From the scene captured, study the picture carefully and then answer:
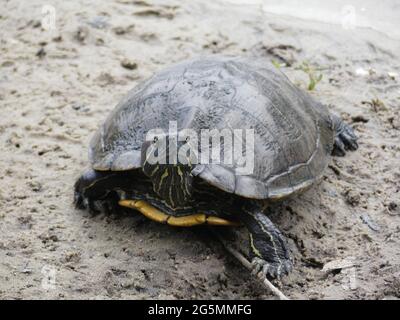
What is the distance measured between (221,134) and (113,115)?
3.26 feet

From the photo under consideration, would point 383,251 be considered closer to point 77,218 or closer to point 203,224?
point 203,224

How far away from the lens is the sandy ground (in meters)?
3.58

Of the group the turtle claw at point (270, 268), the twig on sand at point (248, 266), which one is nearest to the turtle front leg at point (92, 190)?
the twig on sand at point (248, 266)

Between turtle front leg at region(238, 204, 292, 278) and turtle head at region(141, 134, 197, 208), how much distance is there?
0.44 meters

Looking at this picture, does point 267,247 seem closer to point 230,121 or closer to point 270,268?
point 270,268

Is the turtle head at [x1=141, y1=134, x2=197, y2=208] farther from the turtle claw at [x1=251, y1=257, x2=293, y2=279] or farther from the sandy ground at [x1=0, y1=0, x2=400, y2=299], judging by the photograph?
the turtle claw at [x1=251, y1=257, x2=293, y2=279]

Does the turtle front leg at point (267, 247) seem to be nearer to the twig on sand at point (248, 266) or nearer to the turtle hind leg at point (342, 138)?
the twig on sand at point (248, 266)

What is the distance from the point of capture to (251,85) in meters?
4.25

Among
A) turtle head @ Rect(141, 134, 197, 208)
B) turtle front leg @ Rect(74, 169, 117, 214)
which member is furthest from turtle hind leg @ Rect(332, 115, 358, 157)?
turtle front leg @ Rect(74, 169, 117, 214)

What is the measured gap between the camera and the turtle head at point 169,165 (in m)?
3.58

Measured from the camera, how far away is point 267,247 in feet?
12.1

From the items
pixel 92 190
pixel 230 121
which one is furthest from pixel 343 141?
pixel 92 190

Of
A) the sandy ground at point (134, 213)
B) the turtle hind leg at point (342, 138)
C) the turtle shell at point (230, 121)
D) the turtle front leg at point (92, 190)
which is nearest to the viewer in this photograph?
the sandy ground at point (134, 213)

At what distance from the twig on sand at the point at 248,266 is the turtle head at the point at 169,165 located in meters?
0.39
